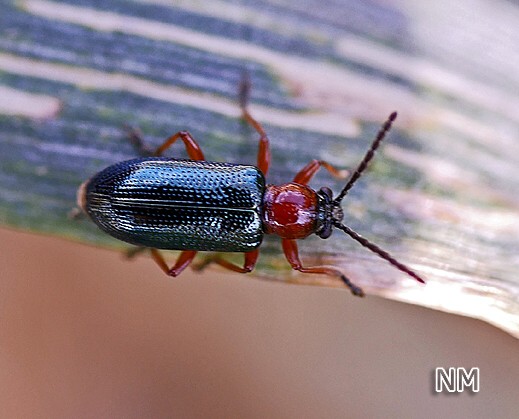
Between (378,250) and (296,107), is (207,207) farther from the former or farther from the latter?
(378,250)

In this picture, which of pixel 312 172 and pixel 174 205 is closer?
pixel 174 205

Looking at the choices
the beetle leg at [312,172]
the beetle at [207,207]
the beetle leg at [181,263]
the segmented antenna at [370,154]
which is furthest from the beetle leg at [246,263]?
the segmented antenna at [370,154]

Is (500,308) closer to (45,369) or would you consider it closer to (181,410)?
(181,410)

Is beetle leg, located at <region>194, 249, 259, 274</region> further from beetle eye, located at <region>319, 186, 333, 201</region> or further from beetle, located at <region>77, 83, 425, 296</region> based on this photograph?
beetle eye, located at <region>319, 186, 333, 201</region>

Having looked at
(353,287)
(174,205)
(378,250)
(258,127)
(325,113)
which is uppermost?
(325,113)

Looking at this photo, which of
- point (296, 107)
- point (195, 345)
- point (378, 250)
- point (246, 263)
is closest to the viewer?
point (378, 250)

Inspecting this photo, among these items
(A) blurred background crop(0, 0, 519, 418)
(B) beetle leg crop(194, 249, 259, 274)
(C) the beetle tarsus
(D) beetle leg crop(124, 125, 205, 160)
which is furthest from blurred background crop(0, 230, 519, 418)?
(D) beetle leg crop(124, 125, 205, 160)

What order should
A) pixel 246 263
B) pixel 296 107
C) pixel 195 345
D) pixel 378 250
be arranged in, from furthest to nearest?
pixel 195 345, pixel 296 107, pixel 246 263, pixel 378 250

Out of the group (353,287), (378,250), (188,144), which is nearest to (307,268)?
(353,287)
